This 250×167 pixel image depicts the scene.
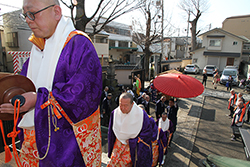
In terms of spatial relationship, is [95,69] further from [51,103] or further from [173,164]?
[173,164]

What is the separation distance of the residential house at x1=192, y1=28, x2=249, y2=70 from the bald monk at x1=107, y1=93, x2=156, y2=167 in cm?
2747

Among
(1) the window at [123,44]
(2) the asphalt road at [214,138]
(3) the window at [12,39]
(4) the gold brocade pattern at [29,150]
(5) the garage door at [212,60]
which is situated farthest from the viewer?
(1) the window at [123,44]

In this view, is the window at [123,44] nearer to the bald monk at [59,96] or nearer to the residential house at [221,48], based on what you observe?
the residential house at [221,48]

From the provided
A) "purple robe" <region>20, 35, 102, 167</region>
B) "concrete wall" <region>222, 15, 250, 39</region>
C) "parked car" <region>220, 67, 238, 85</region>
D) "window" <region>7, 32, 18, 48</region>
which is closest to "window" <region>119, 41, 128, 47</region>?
"window" <region>7, 32, 18, 48</region>

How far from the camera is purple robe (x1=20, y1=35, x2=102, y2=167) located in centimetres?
108

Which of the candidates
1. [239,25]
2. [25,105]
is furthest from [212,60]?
[25,105]

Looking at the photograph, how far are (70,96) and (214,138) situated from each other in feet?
22.5

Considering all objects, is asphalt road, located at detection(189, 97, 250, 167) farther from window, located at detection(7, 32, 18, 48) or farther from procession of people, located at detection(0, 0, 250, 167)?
window, located at detection(7, 32, 18, 48)

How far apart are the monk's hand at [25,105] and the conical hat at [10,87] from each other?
4 centimetres

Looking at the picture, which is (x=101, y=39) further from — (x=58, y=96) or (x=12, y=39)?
(x=58, y=96)

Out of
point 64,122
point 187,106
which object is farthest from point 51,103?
point 187,106

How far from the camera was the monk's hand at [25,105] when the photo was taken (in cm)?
100

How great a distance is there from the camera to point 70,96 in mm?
1057

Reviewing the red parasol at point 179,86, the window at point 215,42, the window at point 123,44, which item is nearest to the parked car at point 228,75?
the window at point 215,42
